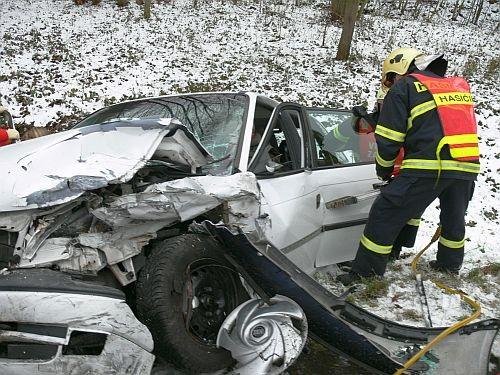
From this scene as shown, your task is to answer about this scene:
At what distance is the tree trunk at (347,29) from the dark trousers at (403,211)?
328 inches

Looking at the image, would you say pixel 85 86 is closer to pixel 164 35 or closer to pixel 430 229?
pixel 164 35

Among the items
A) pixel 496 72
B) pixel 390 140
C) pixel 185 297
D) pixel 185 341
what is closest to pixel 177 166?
pixel 185 297

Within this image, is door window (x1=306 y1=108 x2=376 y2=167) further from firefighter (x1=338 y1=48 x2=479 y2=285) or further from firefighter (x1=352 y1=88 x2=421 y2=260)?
firefighter (x1=338 y1=48 x2=479 y2=285)

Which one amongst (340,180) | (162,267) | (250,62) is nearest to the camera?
(162,267)

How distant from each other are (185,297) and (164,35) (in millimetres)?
11944

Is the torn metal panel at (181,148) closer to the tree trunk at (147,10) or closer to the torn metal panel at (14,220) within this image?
the torn metal panel at (14,220)

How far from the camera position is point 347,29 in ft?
37.4

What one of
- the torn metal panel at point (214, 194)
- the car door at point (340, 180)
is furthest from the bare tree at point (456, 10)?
the torn metal panel at point (214, 194)

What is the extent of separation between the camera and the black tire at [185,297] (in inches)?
87.0

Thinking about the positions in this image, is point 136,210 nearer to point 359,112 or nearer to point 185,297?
point 185,297

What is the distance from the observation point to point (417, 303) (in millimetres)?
3527

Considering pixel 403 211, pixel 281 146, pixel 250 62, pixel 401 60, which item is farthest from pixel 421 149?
pixel 250 62

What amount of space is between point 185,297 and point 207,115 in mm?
1431

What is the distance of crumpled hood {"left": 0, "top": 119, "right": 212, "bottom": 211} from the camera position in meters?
2.23
